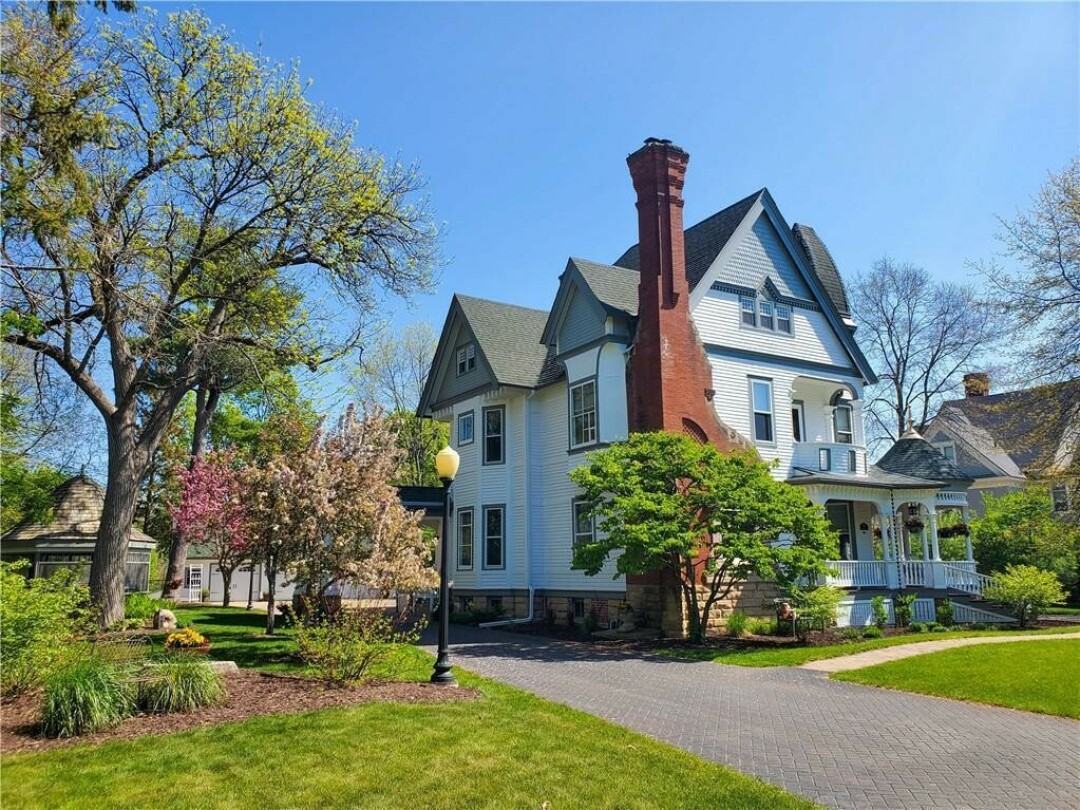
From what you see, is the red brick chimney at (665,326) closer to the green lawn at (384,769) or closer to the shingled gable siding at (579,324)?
the shingled gable siding at (579,324)

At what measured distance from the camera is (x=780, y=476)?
22.1 m

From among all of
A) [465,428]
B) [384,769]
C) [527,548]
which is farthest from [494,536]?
[384,769]

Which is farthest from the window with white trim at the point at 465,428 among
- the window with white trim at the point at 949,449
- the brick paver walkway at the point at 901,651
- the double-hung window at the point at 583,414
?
the window with white trim at the point at 949,449

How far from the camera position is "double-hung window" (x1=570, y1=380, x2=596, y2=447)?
21.8 m

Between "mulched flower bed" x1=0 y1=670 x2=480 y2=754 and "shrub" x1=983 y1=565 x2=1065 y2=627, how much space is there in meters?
17.0

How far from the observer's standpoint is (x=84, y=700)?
311 inches

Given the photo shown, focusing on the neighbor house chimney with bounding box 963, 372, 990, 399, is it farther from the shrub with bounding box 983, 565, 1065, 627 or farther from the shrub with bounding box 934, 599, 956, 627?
the shrub with bounding box 934, 599, 956, 627

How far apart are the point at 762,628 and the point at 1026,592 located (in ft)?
24.8

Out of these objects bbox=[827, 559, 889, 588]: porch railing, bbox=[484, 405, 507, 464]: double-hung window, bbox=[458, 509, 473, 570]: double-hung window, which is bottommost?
bbox=[827, 559, 889, 588]: porch railing

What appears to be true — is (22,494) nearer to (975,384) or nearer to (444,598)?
(444,598)

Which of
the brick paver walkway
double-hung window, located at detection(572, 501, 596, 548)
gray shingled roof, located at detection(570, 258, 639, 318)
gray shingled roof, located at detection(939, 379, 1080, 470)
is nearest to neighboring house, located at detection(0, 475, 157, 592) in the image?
double-hung window, located at detection(572, 501, 596, 548)

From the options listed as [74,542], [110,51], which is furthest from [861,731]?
[74,542]

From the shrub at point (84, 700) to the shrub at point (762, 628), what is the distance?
48.9 ft

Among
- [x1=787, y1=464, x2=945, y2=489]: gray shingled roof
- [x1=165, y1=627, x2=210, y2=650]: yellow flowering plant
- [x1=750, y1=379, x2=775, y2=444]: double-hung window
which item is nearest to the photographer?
[x1=165, y1=627, x2=210, y2=650]: yellow flowering plant
